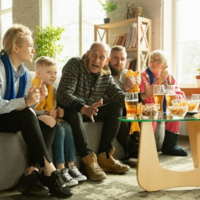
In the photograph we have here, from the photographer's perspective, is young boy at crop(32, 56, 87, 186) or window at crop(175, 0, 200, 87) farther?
window at crop(175, 0, 200, 87)

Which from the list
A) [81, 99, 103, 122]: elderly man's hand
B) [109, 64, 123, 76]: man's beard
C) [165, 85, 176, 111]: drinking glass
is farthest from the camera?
[109, 64, 123, 76]: man's beard

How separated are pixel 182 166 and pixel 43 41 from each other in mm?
3559

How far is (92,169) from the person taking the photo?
6.86 ft

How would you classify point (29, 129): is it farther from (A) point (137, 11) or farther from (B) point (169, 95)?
(A) point (137, 11)

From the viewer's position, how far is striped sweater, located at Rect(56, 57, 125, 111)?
2.18 meters

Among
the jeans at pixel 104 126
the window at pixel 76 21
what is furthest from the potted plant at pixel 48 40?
the jeans at pixel 104 126

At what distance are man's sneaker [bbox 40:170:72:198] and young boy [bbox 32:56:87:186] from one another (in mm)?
130

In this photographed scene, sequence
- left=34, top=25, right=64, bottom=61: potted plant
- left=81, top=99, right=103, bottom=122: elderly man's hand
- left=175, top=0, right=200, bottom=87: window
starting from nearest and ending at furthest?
left=81, top=99, right=103, bottom=122: elderly man's hand, left=175, top=0, right=200, bottom=87: window, left=34, top=25, right=64, bottom=61: potted plant

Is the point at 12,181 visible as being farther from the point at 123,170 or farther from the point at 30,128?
the point at 123,170

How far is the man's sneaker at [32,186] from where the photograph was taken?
174 centimetres

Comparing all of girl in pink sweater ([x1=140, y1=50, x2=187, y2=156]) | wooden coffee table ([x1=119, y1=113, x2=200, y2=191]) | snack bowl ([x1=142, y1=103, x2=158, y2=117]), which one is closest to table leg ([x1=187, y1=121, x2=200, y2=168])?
wooden coffee table ([x1=119, y1=113, x2=200, y2=191])

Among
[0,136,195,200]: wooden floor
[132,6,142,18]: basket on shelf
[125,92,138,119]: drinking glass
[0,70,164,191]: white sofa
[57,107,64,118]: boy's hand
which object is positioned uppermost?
[132,6,142,18]: basket on shelf

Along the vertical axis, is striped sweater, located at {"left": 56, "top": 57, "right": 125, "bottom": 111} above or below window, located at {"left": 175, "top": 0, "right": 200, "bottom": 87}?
below

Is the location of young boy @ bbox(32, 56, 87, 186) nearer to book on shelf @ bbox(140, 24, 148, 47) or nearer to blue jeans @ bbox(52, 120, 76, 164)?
blue jeans @ bbox(52, 120, 76, 164)
